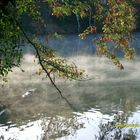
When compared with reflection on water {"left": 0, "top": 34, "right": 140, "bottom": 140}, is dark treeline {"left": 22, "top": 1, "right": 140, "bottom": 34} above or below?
below

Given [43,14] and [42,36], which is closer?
A: [42,36]

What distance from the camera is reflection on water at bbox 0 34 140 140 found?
1989 centimetres

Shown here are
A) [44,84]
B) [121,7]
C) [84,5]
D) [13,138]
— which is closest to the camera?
[121,7]

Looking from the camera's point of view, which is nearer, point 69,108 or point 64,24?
point 69,108

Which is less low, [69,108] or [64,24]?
[69,108]

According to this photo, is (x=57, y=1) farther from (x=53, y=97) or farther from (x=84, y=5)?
(x=53, y=97)

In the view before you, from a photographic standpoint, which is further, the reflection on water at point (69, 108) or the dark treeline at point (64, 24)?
the dark treeline at point (64, 24)

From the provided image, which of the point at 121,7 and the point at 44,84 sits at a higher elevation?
the point at 121,7

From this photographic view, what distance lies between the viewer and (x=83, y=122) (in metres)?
22.4

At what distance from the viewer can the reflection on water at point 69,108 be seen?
19.9 m

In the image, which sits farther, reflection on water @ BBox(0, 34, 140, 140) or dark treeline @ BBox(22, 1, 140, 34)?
dark treeline @ BBox(22, 1, 140, 34)

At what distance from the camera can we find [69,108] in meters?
25.8

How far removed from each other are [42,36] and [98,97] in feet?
129

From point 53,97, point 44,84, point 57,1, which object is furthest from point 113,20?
point 44,84
